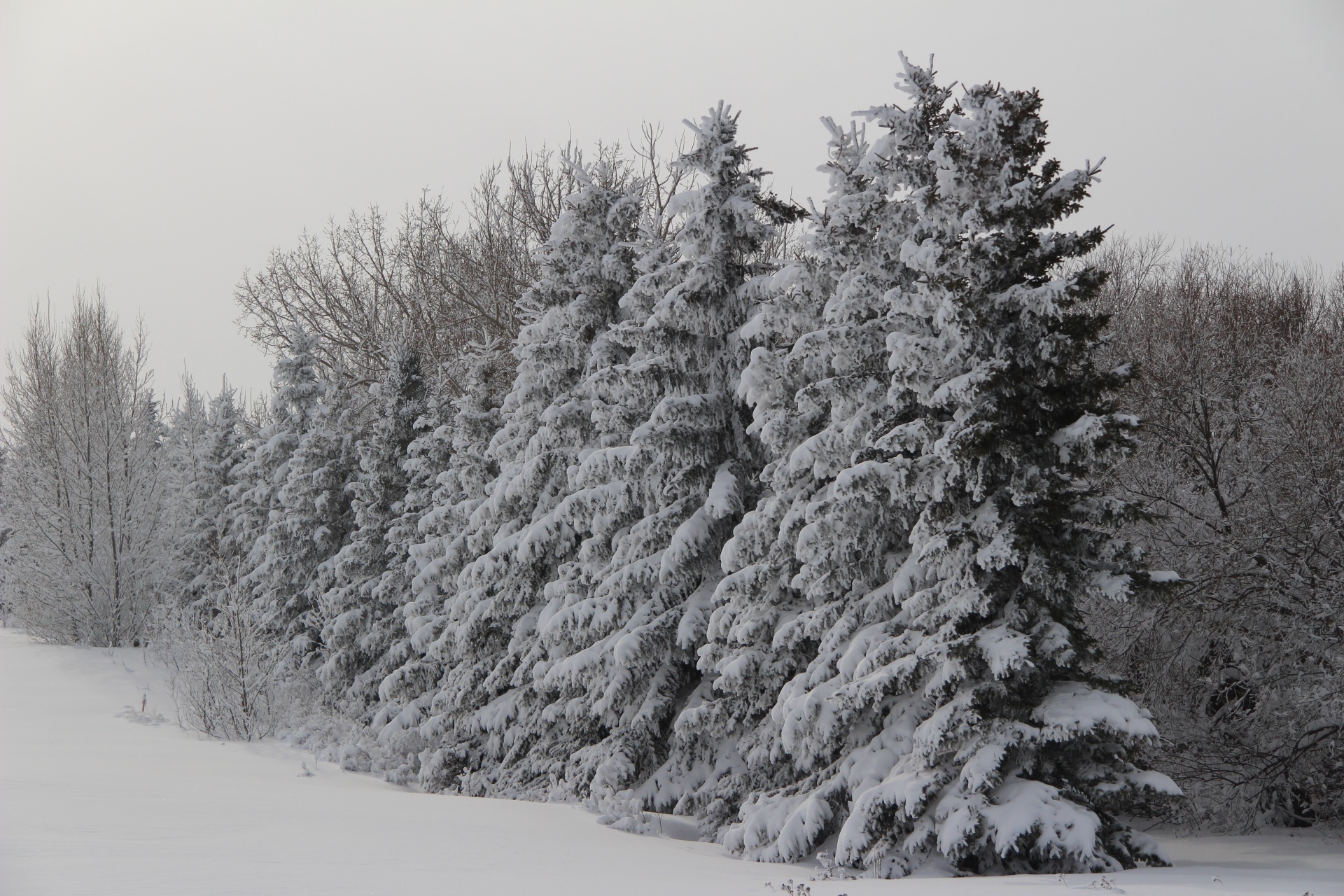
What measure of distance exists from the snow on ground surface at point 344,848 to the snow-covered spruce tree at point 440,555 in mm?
2993

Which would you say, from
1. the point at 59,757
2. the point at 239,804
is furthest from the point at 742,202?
the point at 59,757

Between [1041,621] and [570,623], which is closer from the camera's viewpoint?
[1041,621]

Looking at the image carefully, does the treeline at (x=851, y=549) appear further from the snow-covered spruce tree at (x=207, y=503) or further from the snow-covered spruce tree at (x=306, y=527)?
the snow-covered spruce tree at (x=207, y=503)

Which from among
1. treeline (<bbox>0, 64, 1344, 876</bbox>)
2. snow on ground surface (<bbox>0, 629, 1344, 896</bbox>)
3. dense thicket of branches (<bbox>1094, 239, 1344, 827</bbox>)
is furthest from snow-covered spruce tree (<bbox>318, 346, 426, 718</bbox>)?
dense thicket of branches (<bbox>1094, 239, 1344, 827</bbox>)

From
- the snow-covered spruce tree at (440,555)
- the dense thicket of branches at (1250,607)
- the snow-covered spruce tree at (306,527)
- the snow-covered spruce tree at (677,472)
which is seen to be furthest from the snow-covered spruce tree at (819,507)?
the snow-covered spruce tree at (306,527)

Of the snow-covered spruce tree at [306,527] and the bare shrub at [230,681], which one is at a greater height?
the snow-covered spruce tree at [306,527]

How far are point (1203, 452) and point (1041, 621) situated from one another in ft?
32.2

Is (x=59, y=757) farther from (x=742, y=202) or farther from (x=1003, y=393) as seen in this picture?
(x=1003, y=393)

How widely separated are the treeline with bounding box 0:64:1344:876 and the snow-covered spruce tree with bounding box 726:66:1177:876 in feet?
0.16

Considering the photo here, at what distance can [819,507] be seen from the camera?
13.2 metres

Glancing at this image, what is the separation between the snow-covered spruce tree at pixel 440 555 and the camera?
2336cm

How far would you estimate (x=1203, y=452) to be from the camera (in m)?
19.4

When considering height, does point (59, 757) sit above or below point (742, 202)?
below

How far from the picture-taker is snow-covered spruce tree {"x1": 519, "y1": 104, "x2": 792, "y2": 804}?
16562mm
